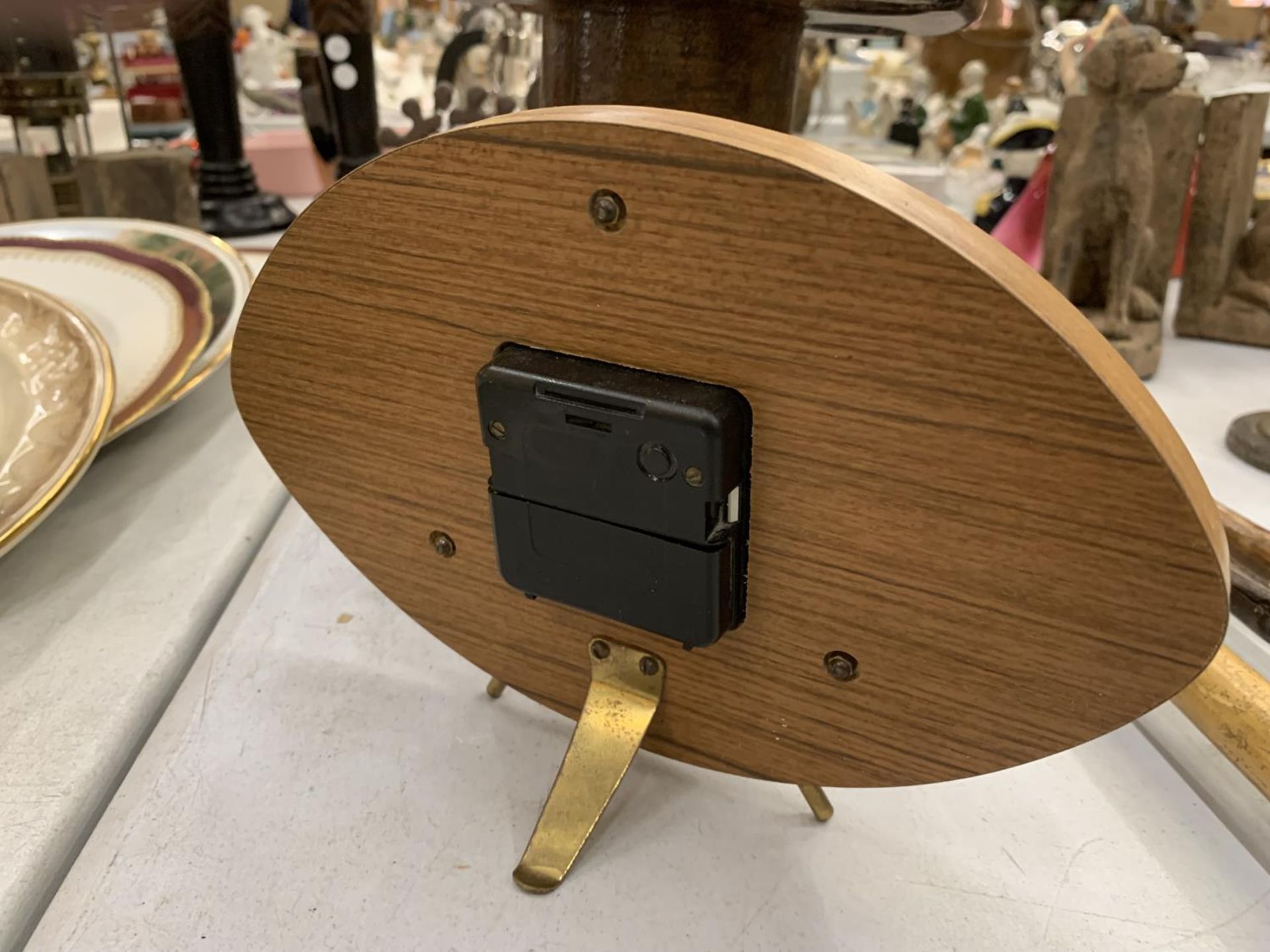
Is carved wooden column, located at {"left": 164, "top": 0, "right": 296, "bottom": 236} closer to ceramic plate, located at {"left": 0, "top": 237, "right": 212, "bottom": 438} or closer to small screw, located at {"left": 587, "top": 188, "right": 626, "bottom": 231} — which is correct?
ceramic plate, located at {"left": 0, "top": 237, "right": 212, "bottom": 438}

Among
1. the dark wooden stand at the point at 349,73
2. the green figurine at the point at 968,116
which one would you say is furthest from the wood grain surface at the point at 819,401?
the green figurine at the point at 968,116

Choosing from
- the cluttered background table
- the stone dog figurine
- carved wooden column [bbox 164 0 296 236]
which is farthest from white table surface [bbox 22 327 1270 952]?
carved wooden column [bbox 164 0 296 236]

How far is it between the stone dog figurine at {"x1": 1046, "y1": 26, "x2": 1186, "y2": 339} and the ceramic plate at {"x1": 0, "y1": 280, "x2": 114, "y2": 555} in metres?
0.71

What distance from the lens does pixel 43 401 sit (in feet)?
1.77

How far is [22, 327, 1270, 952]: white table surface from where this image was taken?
36 cm

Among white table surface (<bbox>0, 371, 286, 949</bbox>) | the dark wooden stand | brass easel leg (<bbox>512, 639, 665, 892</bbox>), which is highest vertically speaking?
the dark wooden stand

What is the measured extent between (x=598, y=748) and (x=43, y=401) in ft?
1.27

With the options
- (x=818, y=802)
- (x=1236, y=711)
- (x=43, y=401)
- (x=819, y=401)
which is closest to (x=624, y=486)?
(x=819, y=401)

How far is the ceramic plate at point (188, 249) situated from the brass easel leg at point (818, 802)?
1.75 ft

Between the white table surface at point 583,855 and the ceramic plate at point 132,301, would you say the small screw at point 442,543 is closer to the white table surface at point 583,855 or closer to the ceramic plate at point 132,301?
the white table surface at point 583,855

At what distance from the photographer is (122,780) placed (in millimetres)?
424

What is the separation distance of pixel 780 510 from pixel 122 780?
323 mm

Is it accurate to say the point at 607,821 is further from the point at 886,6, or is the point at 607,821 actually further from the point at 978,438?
the point at 886,6

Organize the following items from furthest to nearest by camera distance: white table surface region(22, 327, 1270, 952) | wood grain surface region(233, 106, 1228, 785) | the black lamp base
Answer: the black lamp base < white table surface region(22, 327, 1270, 952) < wood grain surface region(233, 106, 1228, 785)
